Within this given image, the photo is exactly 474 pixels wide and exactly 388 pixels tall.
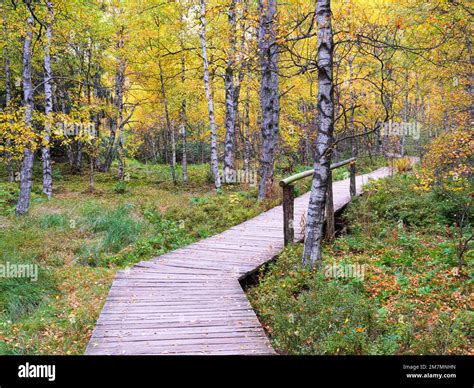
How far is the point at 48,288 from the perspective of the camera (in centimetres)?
694

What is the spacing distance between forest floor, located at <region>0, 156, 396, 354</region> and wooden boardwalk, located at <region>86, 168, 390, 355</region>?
627 millimetres

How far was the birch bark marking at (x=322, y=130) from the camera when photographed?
658cm

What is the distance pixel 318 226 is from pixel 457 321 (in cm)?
275

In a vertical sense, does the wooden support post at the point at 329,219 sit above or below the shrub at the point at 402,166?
below

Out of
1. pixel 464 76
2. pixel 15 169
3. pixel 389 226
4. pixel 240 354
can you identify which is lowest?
pixel 240 354

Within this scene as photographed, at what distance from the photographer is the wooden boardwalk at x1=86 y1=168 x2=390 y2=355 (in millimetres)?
4477

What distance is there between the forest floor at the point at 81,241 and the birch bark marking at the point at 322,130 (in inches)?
155

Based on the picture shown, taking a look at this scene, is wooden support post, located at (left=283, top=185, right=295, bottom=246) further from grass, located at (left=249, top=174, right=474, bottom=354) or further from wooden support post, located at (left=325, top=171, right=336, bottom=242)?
wooden support post, located at (left=325, top=171, right=336, bottom=242)

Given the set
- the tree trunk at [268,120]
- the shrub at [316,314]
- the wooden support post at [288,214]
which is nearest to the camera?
the shrub at [316,314]

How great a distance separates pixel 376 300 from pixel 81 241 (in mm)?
7157

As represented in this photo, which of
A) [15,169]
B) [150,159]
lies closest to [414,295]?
[15,169]

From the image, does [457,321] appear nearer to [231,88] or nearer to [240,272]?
[240,272]

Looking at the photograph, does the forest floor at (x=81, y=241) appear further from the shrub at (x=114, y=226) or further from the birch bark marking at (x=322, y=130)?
the birch bark marking at (x=322, y=130)

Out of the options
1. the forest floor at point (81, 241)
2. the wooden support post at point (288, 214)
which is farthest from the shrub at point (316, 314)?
the forest floor at point (81, 241)
